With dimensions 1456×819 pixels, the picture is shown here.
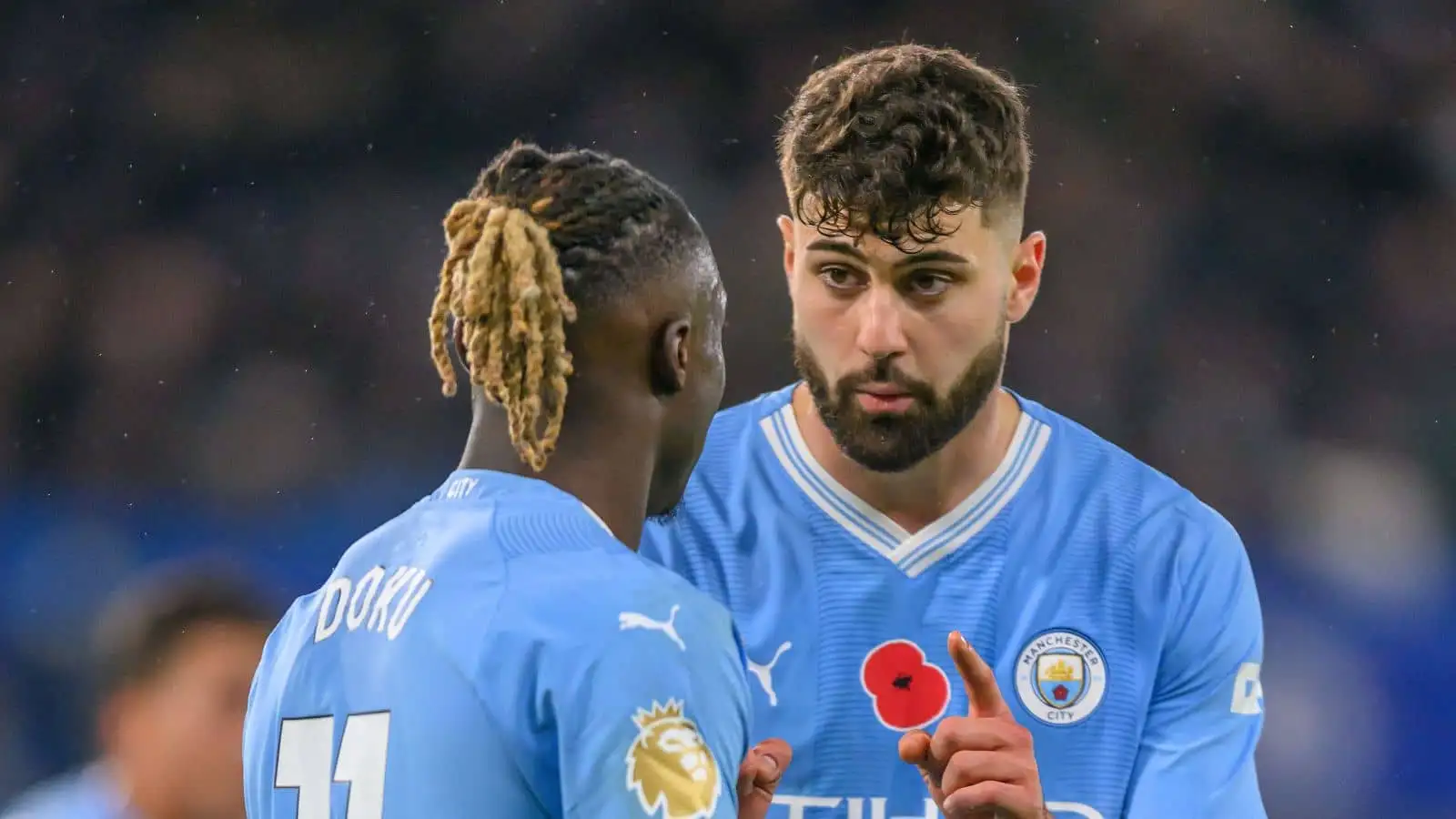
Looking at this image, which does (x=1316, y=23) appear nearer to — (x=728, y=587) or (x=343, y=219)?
(x=343, y=219)

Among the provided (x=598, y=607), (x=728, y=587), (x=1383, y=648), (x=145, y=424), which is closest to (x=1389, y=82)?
(x=1383, y=648)

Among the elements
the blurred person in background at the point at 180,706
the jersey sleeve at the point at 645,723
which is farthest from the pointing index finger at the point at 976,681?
the blurred person in background at the point at 180,706

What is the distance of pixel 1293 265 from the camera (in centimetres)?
572

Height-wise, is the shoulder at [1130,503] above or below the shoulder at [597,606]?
above

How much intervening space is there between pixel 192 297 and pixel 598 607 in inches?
172

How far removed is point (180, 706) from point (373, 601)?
183cm

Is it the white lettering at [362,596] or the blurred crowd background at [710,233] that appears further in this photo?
the blurred crowd background at [710,233]

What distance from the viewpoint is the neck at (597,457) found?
191 centimetres

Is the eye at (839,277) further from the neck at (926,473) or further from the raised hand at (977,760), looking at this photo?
the raised hand at (977,760)

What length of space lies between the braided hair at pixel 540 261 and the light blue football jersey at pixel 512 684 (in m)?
0.11

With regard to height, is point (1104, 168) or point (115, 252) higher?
point (1104, 168)

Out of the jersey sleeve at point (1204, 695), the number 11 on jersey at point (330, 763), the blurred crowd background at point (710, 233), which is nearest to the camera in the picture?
the number 11 on jersey at point (330, 763)

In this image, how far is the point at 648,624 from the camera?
1.71m

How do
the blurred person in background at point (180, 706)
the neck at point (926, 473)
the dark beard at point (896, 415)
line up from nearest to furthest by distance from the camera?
1. the dark beard at point (896, 415)
2. the neck at point (926, 473)
3. the blurred person in background at point (180, 706)
